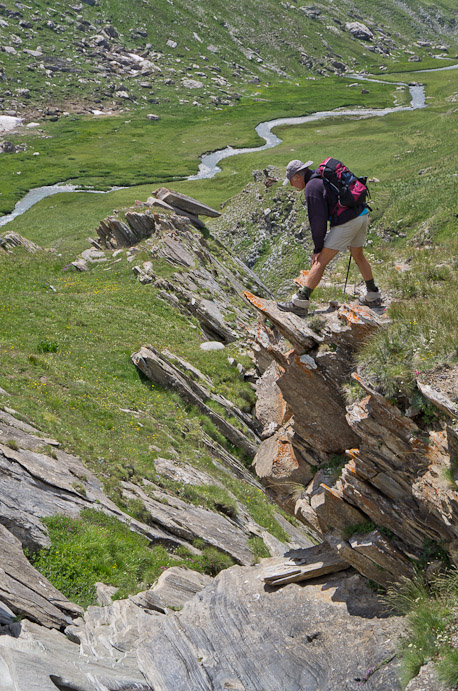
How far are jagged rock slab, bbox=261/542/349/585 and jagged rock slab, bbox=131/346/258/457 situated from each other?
470 inches

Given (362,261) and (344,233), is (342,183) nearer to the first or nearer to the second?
(344,233)

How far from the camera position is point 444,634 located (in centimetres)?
1006

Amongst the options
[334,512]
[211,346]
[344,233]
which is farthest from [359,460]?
[211,346]

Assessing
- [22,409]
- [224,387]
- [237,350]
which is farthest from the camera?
[237,350]

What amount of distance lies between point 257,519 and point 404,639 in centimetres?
1189

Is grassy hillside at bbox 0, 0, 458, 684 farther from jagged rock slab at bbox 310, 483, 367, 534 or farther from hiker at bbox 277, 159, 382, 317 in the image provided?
jagged rock slab at bbox 310, 483, 367, 534

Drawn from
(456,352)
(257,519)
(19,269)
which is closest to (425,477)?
(456,352)

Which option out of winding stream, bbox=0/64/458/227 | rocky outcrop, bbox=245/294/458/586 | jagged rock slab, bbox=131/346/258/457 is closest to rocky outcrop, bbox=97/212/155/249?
jagged rock slab, bbox=131/346/258/457

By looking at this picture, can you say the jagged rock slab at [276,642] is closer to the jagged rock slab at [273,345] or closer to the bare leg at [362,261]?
the jagged rock slab at [273,345]

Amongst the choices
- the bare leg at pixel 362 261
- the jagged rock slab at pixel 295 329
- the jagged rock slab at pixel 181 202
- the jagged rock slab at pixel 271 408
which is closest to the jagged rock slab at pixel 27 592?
the jagged rock slab at pixel 295 329

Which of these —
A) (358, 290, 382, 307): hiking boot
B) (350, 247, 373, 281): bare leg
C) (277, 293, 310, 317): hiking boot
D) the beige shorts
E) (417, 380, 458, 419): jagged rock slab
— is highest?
the beige shorts

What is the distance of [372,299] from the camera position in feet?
49.7

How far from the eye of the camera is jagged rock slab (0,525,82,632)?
40.9 feet

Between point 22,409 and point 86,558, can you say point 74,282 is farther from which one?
point 86,558
